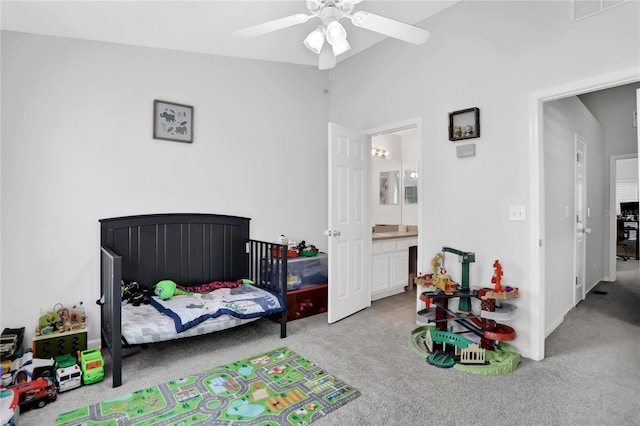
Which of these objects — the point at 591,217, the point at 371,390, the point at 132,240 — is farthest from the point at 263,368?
the point at 591,217

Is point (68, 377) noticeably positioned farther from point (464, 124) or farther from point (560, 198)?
point (560, 198)

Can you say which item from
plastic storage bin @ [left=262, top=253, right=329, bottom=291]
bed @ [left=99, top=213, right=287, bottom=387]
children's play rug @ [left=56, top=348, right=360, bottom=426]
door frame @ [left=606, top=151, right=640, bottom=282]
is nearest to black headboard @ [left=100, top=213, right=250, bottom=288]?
bed @ [left=99, top=213, right=287, bottom=387]

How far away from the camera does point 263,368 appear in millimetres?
2422

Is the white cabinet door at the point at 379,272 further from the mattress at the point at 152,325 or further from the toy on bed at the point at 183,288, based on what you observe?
the mattress at the point at 152,325

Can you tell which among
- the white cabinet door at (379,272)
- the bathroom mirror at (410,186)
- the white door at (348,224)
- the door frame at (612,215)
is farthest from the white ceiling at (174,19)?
the door frame at (612,215)

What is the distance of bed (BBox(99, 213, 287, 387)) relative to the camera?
2.33 meters

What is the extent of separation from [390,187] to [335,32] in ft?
11.9

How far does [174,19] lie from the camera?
269 centimetres

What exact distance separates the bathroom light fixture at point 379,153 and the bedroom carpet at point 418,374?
258cm

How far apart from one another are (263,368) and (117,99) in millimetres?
2505

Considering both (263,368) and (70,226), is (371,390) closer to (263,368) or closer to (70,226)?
(263,368)

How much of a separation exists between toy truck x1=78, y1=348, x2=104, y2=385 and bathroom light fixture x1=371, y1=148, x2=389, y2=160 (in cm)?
415

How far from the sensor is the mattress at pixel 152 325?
2291 millimetres

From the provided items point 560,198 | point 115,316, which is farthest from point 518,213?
point 115,316
